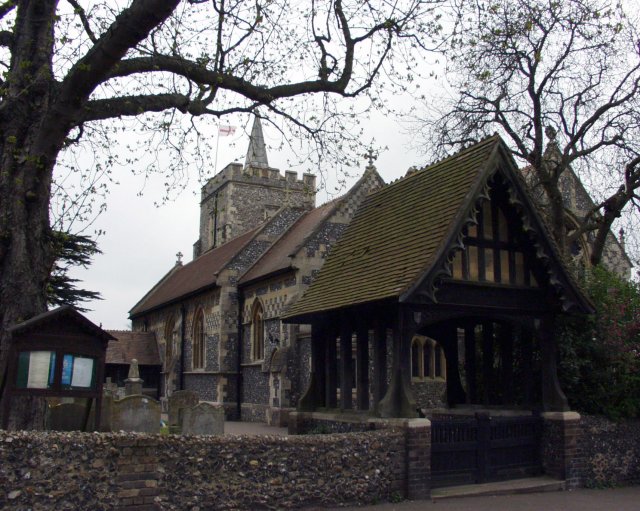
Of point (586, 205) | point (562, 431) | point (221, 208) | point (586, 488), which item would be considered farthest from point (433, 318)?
point (221, 208)

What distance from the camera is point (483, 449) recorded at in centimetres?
1012

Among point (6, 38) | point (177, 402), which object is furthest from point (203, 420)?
point (6, 38)

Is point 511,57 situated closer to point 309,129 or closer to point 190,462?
point 309,129

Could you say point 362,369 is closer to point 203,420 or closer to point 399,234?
point 399,234

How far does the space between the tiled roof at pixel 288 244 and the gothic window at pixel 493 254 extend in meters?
12.8

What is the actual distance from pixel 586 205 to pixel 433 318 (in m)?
23.9

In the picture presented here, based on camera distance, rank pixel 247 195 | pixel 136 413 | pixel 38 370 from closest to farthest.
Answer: pixel 38 370 → pixel 136 413 → pixel 247 195

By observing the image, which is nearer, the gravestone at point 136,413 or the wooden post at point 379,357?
the wooden post at point 379,357

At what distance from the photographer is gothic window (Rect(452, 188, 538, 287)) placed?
33.7ft

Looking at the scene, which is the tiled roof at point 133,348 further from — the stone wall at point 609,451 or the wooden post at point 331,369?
the stone wall at point 609,451

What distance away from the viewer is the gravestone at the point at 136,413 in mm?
14094

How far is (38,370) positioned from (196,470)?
234 cm

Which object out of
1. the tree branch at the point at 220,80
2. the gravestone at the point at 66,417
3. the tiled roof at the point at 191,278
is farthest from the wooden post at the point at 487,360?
the tiled roof at the point at 191,278

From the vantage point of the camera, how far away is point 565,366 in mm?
11391
